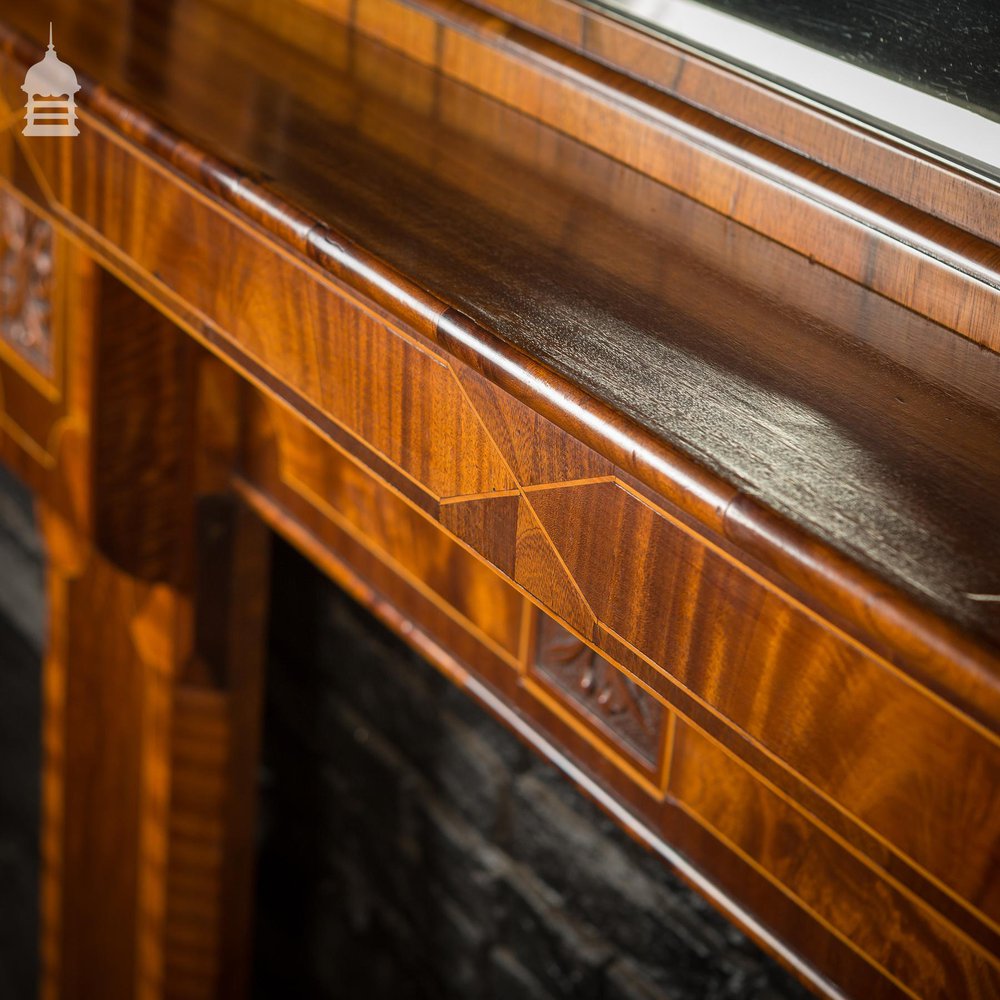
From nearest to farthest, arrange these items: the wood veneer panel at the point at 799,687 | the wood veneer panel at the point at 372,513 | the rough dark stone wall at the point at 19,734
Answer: the wood veneer panel at the point at 799,687 < the wood veneer panel at the point at 372,513 < the rough dark stone wall at the point at 19,734

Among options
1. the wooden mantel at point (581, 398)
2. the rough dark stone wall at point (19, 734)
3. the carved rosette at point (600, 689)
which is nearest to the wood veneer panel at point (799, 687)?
the wooden mantel at point (581, 398)

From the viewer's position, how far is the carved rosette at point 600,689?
958 mm

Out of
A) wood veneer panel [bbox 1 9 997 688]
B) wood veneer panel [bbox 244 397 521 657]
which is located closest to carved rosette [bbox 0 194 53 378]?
wood veneer panel [bbox 244 397 521 657]

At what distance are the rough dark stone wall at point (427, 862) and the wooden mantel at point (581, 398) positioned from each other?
19cm

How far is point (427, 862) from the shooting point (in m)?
1.47

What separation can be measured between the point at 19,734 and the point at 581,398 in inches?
70.3

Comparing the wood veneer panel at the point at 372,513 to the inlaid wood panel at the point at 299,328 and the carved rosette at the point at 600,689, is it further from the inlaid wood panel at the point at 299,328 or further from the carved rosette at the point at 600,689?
the inlaid wood panel at the point at 299,328

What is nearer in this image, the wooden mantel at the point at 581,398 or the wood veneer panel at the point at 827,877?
the wooden mantel at the point at 581,398

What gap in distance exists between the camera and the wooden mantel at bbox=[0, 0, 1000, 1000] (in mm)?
583

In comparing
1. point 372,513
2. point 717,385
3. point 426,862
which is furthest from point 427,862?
point 717,385

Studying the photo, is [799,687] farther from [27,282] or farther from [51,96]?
[27,282]

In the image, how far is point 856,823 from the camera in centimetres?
61

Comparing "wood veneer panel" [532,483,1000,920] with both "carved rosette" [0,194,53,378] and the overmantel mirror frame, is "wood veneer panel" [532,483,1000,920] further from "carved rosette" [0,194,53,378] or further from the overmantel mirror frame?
"carved rosette" [0,194,53,378]

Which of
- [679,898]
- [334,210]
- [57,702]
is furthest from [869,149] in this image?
[57,702]
